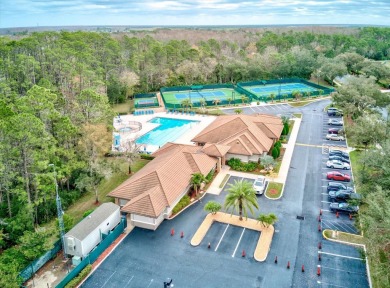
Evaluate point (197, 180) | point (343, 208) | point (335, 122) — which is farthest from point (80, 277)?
point (335, 122)

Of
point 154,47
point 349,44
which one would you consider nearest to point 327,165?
point 154,47

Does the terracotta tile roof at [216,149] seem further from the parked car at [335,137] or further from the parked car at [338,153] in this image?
the parked car at [335,137]

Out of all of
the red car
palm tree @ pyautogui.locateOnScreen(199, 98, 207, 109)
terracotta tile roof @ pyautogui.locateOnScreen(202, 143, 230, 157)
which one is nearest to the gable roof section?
terracotta tile roof @ pyautogui.locateOnScreen(202, 143, 230, 157)

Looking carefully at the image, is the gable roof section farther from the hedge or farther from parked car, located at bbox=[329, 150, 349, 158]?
parked car, located at bbox=[329, 150, 349, 158]

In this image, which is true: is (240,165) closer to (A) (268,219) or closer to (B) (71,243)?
(A) (268,219)

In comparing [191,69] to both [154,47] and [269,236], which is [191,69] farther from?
[269,236]

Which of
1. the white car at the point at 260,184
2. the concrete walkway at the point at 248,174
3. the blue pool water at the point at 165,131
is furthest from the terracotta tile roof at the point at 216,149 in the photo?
the blue pool water at the point at 165,131
